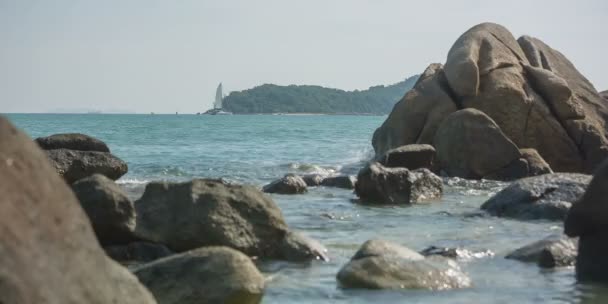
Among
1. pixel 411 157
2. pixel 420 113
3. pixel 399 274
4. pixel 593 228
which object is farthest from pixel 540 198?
pixel 420 113

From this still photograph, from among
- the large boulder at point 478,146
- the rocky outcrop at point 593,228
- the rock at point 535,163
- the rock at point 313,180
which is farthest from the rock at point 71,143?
the rocky outcrop at point 593,228

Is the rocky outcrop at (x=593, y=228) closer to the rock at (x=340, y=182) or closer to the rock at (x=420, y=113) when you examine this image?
the rock at (x=340, y=182)

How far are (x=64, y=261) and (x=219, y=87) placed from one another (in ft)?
501

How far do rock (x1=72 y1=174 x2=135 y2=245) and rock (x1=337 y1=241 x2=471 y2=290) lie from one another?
2.59m

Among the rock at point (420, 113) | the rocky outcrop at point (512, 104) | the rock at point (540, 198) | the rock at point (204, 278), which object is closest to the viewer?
the rock at point (204, 278)

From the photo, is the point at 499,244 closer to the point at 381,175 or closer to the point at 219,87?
the point at 381,175

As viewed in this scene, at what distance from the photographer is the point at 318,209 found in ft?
48.0

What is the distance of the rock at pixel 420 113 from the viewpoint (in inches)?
899

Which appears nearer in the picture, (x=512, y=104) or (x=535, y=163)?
(x=535, y=163)

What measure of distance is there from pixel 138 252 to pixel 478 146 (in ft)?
41.5

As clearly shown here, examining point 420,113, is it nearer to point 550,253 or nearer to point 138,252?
point 550,253

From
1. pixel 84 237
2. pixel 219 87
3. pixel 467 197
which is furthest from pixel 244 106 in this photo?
pixel 84 237

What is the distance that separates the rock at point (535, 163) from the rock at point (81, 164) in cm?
931

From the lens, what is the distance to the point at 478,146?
66.9 feet
